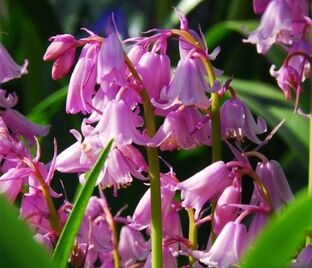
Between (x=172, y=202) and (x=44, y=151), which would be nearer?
(x=172, y=202)

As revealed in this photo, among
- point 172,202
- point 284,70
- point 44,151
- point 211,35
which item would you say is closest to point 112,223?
point 172,202

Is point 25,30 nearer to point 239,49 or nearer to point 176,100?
point 239,49

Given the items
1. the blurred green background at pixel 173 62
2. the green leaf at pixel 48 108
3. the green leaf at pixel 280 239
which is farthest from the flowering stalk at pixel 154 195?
the green leaf at pixel 48 108

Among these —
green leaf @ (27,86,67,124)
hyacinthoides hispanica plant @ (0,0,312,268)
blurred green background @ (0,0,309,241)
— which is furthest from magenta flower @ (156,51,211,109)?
green leaf @ (27,86,67,124)

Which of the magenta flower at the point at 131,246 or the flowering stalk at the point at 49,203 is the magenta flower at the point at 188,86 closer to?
the flowering stalk at the point at 49,203

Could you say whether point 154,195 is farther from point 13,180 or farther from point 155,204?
point 13,180

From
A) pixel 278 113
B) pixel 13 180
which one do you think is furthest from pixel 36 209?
pixel 278 113
